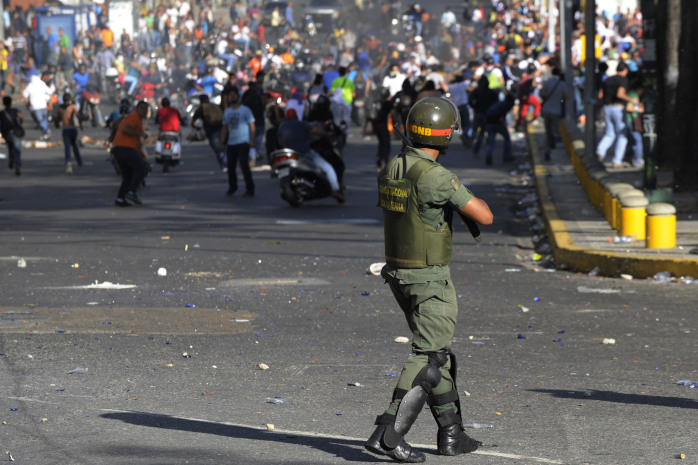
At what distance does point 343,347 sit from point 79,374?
1822 millimetres

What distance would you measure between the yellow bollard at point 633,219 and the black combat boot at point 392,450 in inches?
→ 338

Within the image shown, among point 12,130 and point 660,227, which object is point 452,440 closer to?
point 660,227

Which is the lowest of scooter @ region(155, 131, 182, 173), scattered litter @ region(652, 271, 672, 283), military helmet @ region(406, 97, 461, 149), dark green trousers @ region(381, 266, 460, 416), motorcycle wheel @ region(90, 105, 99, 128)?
motorcycle wheel @ region(90, 105, 99, 128)

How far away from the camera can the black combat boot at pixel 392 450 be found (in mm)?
5855

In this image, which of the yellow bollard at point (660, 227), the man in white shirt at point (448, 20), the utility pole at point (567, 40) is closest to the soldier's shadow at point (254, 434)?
the yellow bollard at point (660, 227)

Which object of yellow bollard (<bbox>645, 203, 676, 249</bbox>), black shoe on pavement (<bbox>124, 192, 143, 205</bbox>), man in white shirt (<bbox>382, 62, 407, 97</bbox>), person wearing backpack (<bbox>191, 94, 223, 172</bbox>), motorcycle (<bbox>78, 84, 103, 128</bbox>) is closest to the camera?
yellow bollard (<bbox>645, 203, 676, 249</bbox>)

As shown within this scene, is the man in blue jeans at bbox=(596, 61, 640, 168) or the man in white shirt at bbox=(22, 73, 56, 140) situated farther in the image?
the man in white shirt at bbox=(22, 73, 56, 140)

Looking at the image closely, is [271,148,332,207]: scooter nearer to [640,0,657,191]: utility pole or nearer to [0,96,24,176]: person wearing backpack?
[640,0,657,191]: utility pole

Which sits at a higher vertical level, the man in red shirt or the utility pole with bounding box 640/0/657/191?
the utility pole with bounding box 640/0/657/191

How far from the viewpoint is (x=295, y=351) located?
8883 millimetres

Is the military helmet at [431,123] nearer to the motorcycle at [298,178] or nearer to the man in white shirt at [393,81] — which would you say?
the motorcycle at [298,178]

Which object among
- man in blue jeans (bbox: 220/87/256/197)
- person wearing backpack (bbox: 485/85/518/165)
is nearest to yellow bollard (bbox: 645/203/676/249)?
man in blue jeans (bbox: 220/87/256/197)

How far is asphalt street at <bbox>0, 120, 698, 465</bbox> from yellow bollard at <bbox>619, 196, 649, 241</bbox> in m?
1.04

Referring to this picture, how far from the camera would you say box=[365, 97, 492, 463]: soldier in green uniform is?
5.90m
